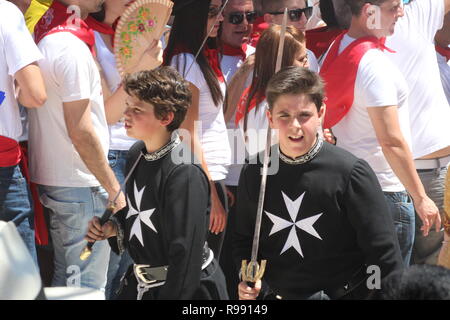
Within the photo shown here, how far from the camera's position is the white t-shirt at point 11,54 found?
12.5 feet

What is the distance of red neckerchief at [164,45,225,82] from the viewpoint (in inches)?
169

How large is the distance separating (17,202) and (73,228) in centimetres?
28

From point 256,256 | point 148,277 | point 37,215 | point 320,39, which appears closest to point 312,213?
point 256,256

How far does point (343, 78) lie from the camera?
420cm

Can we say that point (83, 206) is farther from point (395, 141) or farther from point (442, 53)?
point (442, 53)

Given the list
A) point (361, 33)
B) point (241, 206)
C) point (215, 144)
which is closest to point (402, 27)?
point (361, 33)

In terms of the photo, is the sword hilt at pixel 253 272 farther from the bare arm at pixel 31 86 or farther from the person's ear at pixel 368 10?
the person's ear at pixel 368 10

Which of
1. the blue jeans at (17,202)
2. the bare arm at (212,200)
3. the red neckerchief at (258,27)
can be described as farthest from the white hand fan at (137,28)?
the blue jeans at (17,202)

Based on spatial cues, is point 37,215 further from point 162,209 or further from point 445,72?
point 445,72

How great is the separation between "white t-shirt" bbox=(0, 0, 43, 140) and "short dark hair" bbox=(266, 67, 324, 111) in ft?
2.99

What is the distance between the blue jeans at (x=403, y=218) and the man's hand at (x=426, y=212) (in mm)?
35

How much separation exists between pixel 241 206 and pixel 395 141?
0.82 metres

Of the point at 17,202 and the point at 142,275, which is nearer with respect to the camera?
the point at 142,275
